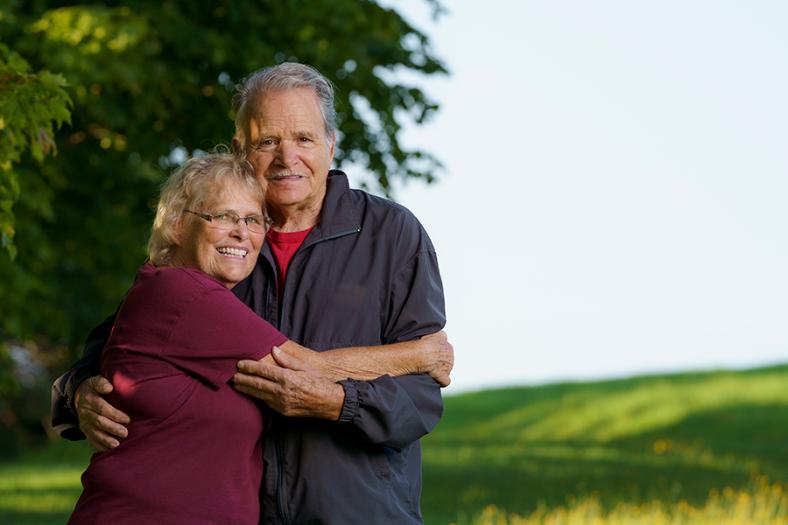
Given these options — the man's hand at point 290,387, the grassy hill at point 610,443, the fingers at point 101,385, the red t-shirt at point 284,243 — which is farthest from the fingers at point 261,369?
the grassy hill at point 610,443

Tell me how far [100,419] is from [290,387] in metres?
0.61

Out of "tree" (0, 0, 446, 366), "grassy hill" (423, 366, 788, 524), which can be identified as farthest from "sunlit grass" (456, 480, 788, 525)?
"tree" (0, 0, 446, 366)

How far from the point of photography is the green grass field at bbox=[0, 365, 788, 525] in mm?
14531

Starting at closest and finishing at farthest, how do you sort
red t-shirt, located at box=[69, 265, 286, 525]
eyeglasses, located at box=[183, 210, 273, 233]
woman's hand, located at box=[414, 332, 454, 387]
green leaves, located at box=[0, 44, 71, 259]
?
1. red t-shirt, located at box=[69, 265, 286, 525]
2. eyeglasses, located at box=[183, 210, 273, 233]
3. woman's hand, located at box=[414, 332, 454, 387]
4. green leaves, located at box=[0, 44, 71, 259]

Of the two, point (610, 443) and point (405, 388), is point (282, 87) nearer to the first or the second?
point (405, 388)

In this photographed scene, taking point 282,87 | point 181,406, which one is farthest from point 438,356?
point 282,87

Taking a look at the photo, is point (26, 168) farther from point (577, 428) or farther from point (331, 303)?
point (577, 428)

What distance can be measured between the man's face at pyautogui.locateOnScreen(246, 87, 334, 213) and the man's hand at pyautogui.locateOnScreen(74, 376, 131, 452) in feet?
2.77

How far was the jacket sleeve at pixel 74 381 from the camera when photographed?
440 cm

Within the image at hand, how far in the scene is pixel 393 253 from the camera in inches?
167

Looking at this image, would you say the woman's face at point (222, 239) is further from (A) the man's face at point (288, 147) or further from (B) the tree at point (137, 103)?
(B) the tree at point (137, 103)

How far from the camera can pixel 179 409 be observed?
12.3 ft

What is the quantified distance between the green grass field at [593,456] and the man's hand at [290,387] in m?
7.51

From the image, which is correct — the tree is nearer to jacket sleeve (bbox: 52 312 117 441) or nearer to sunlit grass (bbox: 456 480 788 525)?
sunlit grass (bbox: 456 480 788 525)
